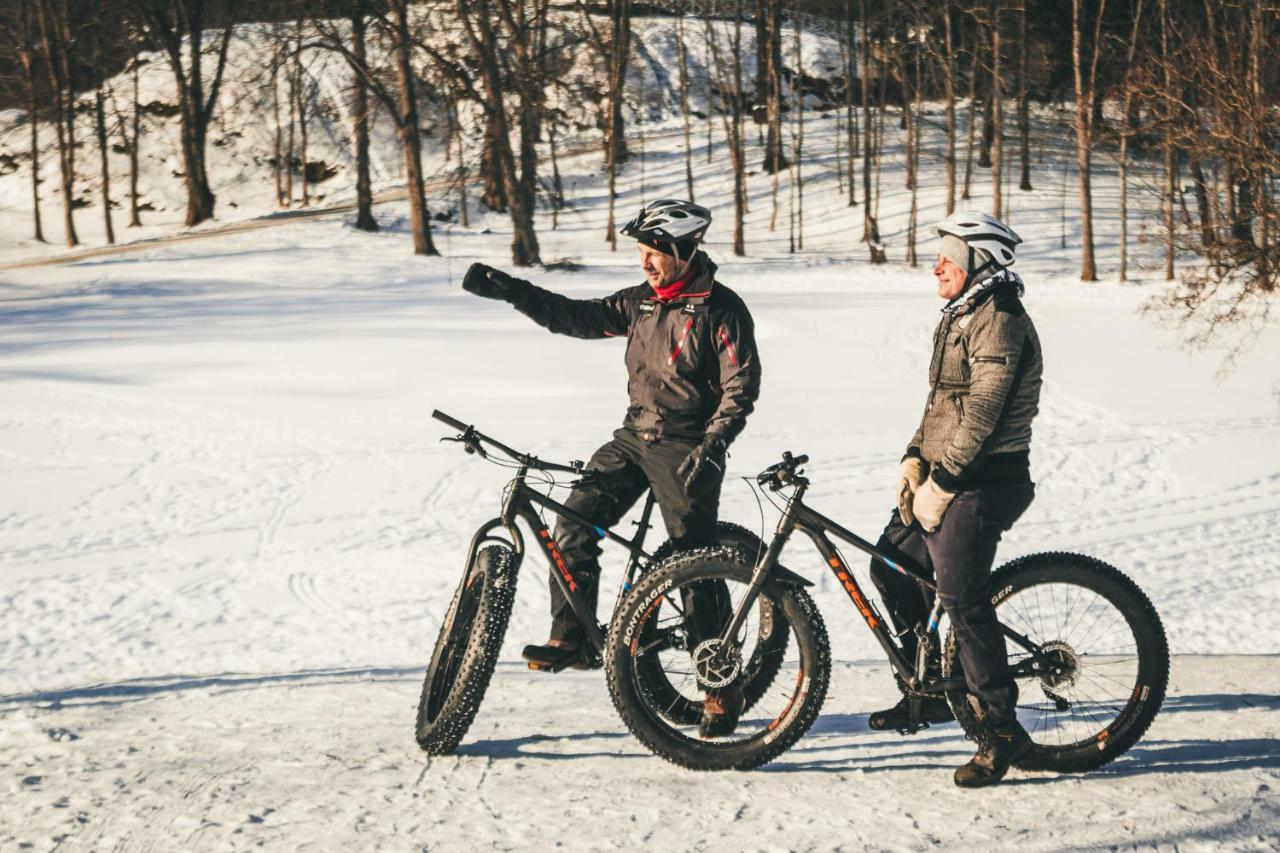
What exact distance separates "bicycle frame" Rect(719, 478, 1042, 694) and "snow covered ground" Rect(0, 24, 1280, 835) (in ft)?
1.16

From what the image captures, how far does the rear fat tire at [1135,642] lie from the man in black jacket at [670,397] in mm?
1010

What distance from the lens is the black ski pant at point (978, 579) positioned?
161 inches

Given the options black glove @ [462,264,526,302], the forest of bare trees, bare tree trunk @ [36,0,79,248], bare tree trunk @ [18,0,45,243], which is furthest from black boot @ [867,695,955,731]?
bare tree trunk @ [36,0,79,248]

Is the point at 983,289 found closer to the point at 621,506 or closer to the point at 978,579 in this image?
the point at 978,579

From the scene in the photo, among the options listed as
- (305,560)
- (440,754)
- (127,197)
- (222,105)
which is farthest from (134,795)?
(222,105)

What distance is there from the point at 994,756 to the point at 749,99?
5521cm

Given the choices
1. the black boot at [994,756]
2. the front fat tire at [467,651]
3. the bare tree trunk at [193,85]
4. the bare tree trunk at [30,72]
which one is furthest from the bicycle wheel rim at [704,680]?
the bare tree trunk at [193,85]

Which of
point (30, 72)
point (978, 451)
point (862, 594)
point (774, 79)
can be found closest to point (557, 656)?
point (862, 594)

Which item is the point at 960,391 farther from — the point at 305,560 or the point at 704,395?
the point at 305,560

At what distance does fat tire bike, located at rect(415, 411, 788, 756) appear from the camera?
4.29 metres

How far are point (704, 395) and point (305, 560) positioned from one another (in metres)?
4.99

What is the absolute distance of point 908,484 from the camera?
428 centimetres

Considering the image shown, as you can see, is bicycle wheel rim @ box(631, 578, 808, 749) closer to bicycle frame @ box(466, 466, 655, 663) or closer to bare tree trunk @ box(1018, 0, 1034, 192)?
bicycle frame @ box(466, 466, 655, 663)

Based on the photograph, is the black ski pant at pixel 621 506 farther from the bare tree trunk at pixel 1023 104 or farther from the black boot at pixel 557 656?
the bare tree trunk at pixel 1023 104
